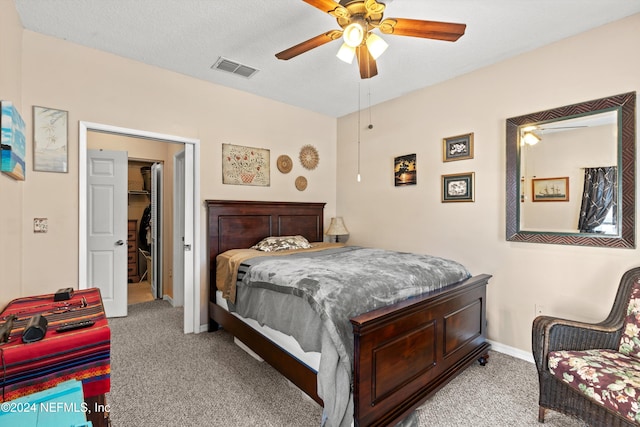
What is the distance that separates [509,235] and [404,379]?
1813 mm

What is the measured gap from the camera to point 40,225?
2.53 m

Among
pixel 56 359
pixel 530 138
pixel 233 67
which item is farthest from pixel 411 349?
pixel 233 67

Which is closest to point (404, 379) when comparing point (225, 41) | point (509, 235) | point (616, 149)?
point (509, 235)

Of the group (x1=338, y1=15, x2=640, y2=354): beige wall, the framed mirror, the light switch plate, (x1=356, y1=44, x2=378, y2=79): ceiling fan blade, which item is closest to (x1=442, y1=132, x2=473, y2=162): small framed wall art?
(x1=338, y1=15, x2=640, y2=354): beige wall

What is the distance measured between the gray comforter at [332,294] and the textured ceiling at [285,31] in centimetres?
175

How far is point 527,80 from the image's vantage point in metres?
2.80

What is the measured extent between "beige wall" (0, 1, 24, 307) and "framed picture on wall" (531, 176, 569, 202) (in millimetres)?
3937

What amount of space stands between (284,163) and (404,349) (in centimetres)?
291

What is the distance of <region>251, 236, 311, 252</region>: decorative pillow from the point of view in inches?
134

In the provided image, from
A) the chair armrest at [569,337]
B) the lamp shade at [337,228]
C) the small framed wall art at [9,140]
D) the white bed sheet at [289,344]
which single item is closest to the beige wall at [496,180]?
the lamp shade at [337,228]

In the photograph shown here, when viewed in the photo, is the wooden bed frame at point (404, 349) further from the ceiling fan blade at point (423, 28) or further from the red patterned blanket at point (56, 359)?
the ceiling fan blade at point (423, 28)

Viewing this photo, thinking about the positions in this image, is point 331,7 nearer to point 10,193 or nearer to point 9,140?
point 9,140

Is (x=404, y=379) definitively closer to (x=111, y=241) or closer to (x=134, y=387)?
(x=134, y=387)

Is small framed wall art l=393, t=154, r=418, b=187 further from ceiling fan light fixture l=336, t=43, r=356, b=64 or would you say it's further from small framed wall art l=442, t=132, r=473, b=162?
ceiling fan light fixture l=336, t=43, r=356, b=64
